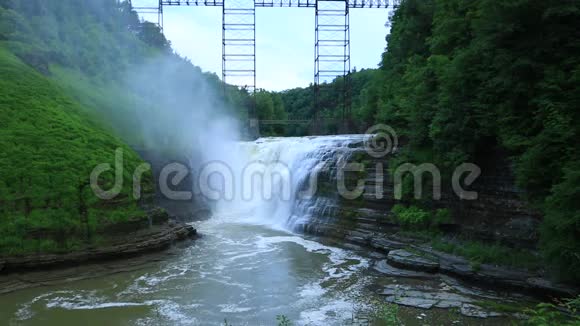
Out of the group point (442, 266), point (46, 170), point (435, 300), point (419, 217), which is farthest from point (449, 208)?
point (46, 170)

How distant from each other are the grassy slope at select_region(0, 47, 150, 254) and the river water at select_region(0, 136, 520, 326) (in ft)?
6.06

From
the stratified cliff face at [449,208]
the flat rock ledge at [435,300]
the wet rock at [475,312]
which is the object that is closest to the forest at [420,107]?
the stratified cliff face at [449,208]

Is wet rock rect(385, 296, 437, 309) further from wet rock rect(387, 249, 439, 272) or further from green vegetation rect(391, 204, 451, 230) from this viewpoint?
green vegetation rect(391, 204, 451, 230)

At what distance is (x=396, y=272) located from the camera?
37.0 feet

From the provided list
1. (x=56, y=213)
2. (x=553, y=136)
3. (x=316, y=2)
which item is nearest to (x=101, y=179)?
(x=56, y=213)

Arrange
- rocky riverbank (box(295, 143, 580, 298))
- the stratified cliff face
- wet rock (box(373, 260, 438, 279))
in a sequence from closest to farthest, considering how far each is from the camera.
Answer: rocky riverbank (box(295, 143, 580, 298))
the stratified cliff face
wet rock (box(373, 260, 438, 279))

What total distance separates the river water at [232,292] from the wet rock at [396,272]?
24 centimetres

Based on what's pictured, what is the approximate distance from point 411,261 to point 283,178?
34.1 feet

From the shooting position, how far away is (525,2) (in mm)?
9203

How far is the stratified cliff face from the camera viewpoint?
1069 cm

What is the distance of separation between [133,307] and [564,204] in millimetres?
8707

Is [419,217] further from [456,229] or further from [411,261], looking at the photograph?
[411,261]

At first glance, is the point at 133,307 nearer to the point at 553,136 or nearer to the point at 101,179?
the point at 101,179

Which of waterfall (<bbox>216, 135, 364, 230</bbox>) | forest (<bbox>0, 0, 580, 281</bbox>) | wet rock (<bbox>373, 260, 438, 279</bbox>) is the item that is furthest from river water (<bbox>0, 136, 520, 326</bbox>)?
waterfall (<bbox>216, 135, 364, 230</bbox>)
